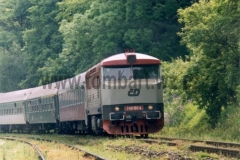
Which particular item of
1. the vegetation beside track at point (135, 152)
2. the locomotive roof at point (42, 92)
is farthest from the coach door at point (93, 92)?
the locomotive roof at point (42, 92)

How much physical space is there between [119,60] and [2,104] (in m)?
26.4

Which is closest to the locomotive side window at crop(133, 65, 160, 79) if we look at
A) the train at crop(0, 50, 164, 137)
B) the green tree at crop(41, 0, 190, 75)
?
the train at crop(0, 50, 164, 137)

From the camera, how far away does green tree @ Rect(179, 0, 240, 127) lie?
2052 cm

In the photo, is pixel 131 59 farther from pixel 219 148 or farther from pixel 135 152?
pixel 219 148

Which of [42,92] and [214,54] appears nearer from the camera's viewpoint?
[214,54]

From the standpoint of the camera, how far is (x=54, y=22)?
59.7 m

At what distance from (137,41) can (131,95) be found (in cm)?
1896

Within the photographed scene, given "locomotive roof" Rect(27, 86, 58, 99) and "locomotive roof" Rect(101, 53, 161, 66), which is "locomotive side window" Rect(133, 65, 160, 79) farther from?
"locomotive roof" Rect(27, 86, 58, 99)

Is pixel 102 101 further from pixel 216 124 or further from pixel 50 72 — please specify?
pixel 50 72

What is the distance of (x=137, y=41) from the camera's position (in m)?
39.7

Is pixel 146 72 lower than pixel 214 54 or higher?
lower

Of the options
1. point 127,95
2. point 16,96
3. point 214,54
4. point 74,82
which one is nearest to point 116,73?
point 127,95

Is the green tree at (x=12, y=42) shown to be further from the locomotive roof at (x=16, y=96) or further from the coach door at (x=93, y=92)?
the coach door at (x=93, y=92)

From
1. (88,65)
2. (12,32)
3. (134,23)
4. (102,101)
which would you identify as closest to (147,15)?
(134,23)
